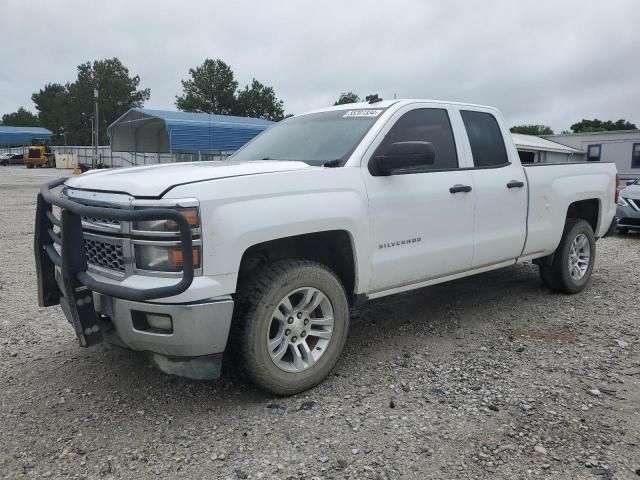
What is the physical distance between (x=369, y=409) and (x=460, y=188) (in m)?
1.89

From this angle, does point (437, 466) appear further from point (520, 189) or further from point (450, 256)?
point (520, 189)

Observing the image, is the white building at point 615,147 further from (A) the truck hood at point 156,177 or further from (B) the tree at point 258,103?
(B) the tree at point 258,103

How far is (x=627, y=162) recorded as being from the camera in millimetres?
32281

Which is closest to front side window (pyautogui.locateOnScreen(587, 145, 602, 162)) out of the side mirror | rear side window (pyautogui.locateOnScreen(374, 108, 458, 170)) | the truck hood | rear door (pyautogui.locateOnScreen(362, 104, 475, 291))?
rear side window (pyautogui.locateOnScreen(374, 108, 458, 170))

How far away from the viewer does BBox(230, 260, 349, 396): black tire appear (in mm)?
3104

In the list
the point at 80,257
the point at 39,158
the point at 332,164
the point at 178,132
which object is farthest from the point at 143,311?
the point at 39,158

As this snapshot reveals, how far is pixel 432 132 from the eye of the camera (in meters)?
4.34

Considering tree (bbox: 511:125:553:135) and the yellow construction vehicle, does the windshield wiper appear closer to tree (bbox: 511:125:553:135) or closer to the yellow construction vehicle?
the yellow construction vehicle

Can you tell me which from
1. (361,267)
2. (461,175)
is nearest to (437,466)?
(361,267)

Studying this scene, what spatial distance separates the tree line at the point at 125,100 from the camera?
2938 inches

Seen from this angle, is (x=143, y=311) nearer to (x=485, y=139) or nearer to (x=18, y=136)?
(x=485, y=139)

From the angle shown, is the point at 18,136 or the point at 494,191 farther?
the point at 18,136

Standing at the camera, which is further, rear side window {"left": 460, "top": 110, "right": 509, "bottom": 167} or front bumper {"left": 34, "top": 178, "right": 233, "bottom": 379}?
rear side window {"left": 460, "top": 110, "right": 509, "bottom": 167}

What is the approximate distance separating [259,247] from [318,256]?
575 mm
